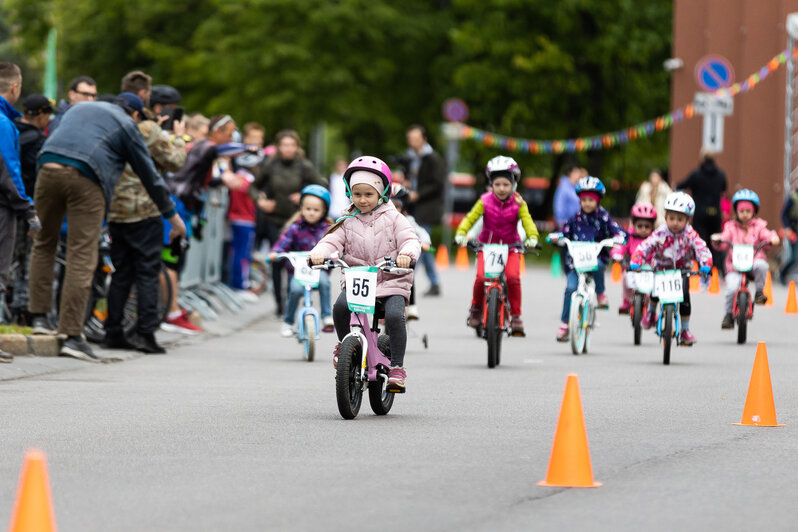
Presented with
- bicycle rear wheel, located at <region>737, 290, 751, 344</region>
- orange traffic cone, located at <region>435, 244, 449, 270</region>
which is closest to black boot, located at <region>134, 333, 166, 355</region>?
bicycle rear wheel, located at <region>737, 290, 751, 344</region>

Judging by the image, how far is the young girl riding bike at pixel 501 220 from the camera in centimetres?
1552

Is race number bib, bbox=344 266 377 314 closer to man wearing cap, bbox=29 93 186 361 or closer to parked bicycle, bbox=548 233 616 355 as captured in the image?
man wearing cap, bbox=29 93 186 361

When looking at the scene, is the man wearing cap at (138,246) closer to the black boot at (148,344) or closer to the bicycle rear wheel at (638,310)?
the black boot at (148,344)

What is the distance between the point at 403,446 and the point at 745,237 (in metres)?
9.41

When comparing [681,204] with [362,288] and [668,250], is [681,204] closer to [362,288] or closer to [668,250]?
[668,250]

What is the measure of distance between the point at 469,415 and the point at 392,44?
34.8m

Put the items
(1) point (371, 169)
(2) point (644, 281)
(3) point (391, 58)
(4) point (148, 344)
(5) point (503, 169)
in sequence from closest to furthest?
1. (1) point (371, 169)
2. (4) point (148, 344)
3. (5) point (503, 169)
4. (2) point (644, 281)
5. (3) point (391, 58)

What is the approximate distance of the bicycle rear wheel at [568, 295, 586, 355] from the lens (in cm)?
1558

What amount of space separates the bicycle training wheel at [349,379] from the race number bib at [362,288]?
26 cm

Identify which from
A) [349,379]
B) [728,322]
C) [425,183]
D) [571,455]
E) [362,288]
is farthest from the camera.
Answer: [425,183]

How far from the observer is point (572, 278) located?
16203mm

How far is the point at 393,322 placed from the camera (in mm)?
10672

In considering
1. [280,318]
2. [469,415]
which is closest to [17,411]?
[469,415]

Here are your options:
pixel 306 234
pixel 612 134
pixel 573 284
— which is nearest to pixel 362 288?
pixel 306 234
